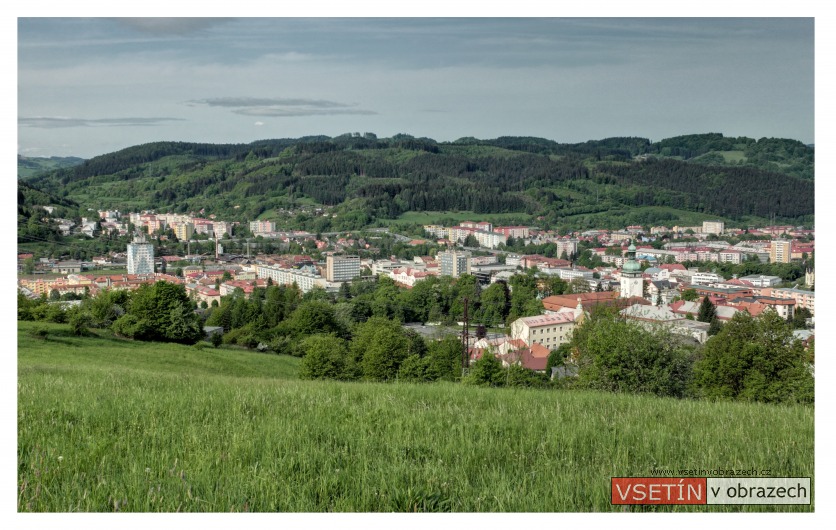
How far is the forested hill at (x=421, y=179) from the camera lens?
34594 mm

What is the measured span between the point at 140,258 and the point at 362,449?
24062mm

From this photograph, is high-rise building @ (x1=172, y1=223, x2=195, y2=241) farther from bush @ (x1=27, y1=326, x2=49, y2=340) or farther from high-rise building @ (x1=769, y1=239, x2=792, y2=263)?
high-rise building @ (x1=769, y1=239, x2=792, y2=263)

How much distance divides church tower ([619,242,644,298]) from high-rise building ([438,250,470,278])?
7687 mm

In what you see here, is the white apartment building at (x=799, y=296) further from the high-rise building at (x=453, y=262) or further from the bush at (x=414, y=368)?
the high-rise building at (x=453, y=262)

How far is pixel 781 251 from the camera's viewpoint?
26422 mm

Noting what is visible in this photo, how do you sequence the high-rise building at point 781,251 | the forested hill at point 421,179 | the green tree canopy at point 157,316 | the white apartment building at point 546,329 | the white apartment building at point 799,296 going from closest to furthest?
1. the white apartment building at point 799,296
2. the green tree canopy at point 157,316
3. the white apartment building at point 546,329
4. the high-rise building at point 781,251
5. the forested hill at point 421,179

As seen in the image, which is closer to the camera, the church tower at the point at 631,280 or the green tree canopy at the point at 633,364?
the green tree canopy at the point at 633,364

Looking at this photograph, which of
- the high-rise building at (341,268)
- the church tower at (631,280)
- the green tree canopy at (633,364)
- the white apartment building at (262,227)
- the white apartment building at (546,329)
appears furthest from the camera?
the white apartment building at (262,227)

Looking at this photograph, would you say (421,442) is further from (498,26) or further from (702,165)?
(702,165)

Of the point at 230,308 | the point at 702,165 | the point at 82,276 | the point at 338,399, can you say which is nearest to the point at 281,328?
the point at 230,308

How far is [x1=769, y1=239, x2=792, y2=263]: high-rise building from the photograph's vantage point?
25.5 meters

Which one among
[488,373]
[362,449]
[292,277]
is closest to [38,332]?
[488,373]

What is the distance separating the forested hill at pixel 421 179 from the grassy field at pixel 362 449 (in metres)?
28.1

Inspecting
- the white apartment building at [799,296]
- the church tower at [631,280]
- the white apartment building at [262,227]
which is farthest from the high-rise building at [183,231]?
the white apartment building at [799,296]
